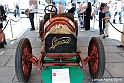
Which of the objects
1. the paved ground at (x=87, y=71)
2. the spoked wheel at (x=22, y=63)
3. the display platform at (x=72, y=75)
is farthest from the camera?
the paved ground at (x=87, y=71)

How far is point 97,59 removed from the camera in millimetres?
2811

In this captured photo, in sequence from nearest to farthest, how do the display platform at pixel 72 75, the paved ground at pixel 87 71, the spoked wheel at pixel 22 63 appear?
the spoked wheel at pixel 22 63, the display platform at pixel 72 75, the paved ground at pixel 87 71

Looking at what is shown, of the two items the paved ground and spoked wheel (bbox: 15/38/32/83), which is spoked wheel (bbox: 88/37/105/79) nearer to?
the paved ground

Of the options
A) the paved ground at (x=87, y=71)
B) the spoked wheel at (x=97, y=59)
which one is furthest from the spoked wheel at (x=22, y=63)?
the spoked wheel at (x=97, y=59)

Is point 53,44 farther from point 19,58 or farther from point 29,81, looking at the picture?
point 29,81

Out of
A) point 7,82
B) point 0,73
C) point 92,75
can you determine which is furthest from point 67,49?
point 0,73

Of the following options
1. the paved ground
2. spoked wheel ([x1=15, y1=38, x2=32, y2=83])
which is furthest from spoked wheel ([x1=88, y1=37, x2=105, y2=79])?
spoked wheel ([x1=15, y1=38, x2=32, y2=83])

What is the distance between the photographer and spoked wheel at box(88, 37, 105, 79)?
8.60 feet

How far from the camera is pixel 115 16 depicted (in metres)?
11.0

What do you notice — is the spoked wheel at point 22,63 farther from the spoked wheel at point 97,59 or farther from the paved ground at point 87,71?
the spoked wheel at point 97,59

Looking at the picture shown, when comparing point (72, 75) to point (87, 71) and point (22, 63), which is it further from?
point (22, 63)

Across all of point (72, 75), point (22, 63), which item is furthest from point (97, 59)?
point (22, 63)

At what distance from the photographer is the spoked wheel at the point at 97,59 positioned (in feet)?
8.60

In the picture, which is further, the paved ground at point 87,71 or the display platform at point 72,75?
the paved ground at point 87,71
